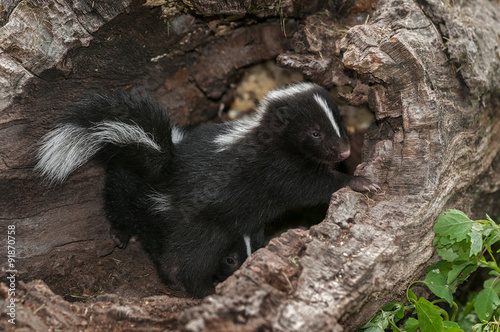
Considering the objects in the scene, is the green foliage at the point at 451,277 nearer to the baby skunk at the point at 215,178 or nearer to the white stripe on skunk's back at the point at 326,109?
the baby skunk at the point at 215,178

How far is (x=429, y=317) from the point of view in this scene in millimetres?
2928

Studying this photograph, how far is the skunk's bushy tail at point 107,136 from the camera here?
357 cm

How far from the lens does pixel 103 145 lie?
3729 millimetres

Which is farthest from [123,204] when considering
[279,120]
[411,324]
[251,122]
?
[411,324]

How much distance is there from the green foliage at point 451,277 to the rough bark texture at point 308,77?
0.13 metres

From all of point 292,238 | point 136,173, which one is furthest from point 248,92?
point 292,238

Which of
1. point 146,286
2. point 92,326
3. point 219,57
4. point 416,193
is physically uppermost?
point 219,57

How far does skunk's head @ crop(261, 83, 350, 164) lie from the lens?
3.96m

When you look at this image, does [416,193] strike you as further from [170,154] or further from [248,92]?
[248,92]

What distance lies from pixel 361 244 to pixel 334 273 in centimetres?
34

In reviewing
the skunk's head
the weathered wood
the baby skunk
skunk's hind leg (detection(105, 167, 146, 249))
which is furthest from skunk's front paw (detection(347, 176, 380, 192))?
skunk's hind leg (detection(105, 167, 146, 249))

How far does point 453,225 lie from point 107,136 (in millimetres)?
2661

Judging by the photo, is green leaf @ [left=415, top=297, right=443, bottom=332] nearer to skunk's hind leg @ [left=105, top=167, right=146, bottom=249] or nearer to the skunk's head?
the skunk's head

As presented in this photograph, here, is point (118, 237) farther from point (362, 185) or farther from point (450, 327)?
point (450, 327)
